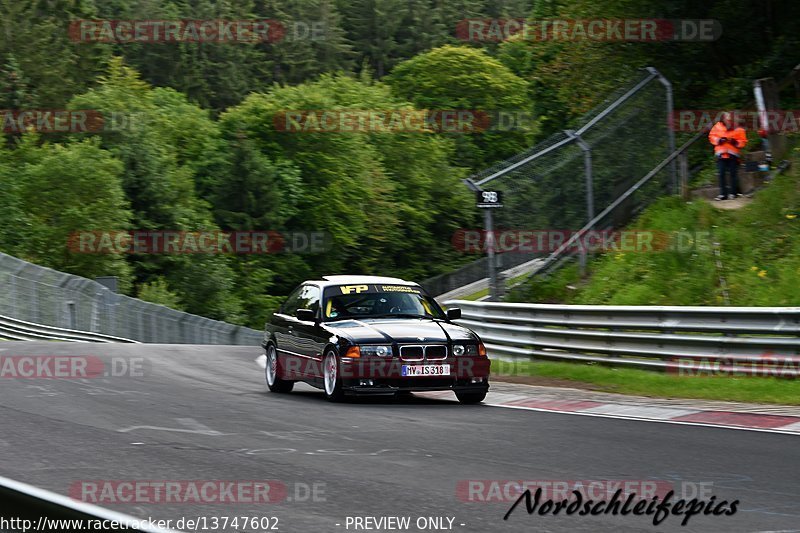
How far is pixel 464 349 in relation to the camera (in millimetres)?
13688

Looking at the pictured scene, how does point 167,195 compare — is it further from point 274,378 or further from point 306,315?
point 306,315

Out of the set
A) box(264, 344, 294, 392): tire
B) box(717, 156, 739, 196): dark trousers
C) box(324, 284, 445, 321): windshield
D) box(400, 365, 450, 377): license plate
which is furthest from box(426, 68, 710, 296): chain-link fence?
box(400, 365, 450, 377): license plate

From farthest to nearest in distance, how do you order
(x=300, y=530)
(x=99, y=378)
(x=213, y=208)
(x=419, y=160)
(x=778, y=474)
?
(x=419, y=160) < (x=213, y=208) < (x=99, y=378) < (x=778, y=474) < (x=300, y=530)

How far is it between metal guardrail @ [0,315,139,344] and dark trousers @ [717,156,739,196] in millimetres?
23044

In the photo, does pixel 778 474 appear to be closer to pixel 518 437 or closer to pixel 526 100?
pixel 518 437

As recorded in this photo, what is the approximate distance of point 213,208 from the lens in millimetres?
68188

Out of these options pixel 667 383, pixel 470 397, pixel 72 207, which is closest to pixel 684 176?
pixel 667 383

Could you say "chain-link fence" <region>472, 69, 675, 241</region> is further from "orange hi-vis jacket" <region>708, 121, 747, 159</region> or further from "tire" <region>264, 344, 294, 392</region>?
"tire" <region>264, 344, 294, 392</region>

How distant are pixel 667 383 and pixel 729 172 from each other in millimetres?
7740

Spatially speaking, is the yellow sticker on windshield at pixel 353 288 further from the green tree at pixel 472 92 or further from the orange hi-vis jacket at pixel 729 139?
the green tree at pixel 472 92

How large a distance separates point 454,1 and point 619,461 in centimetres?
10572

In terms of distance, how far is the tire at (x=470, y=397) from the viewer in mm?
13859

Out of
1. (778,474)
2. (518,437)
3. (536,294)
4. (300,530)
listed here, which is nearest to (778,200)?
(536,294)

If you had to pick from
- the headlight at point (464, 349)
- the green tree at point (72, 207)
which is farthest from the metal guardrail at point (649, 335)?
the green tree at point (72, 207)
